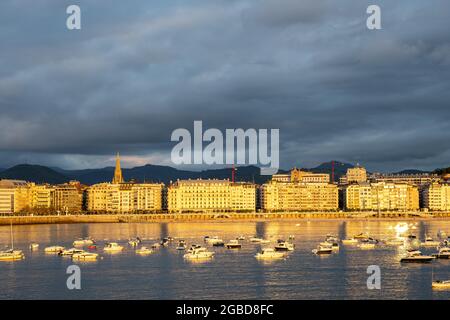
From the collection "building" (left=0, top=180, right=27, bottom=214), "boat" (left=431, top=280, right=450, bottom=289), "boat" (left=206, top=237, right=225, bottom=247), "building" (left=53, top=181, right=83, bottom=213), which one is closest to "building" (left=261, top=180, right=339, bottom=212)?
"building" (left=53, top=181, right=83, bottom=213)

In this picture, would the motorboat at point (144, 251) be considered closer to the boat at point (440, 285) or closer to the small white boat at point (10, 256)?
the small white boat at point (10, 256)

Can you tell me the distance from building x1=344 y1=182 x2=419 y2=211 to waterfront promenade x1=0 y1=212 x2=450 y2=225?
10376mm

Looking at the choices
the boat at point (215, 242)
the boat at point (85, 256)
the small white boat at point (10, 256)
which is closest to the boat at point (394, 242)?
the boat at point (215, 242)

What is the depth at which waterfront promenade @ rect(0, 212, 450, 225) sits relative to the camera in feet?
415

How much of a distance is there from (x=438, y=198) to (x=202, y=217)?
170ft

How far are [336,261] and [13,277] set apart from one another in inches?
799

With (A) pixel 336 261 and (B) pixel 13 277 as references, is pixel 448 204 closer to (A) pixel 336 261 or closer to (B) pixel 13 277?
(A) pixel 336 261

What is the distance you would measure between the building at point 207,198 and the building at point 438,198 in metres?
36.8

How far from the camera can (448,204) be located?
15300 centimetres

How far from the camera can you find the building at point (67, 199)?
153625 mm

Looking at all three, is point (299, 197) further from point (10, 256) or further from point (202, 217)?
point (10, 256)
